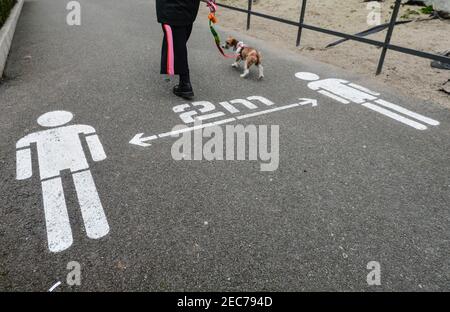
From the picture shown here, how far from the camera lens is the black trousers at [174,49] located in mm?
3748

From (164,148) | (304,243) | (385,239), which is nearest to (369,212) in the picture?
(385,239)

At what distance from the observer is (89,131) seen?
10.3 feet

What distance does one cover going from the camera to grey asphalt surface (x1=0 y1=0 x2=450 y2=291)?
5.79 feet

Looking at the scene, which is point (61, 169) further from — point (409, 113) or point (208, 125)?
point (409, 113)

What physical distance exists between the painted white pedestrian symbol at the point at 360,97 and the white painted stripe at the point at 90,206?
130 inches

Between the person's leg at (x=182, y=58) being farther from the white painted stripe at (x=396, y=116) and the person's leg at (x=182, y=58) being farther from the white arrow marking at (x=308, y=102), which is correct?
the white painted stripe at (x=396, y=116)

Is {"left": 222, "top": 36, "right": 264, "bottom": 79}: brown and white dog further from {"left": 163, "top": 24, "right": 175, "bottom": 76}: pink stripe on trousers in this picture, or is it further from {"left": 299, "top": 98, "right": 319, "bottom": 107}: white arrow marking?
{"left": 163, "top": 24, "right": 175, "bottom": 76}: pink stripe on trousers

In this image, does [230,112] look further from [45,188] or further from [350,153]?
[45,188]

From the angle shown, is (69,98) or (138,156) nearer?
(138,156)

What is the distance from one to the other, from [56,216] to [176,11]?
2.68 m

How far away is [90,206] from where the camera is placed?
86.4 inches

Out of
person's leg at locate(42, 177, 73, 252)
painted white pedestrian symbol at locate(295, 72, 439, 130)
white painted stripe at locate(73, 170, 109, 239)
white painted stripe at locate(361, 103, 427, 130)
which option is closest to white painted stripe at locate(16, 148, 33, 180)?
person's leg at locate(42, 177, 73, 252)
